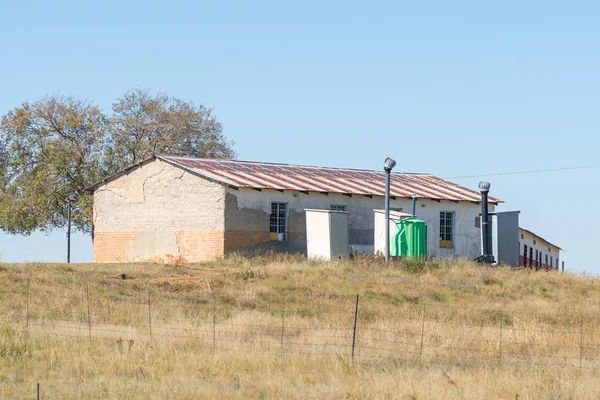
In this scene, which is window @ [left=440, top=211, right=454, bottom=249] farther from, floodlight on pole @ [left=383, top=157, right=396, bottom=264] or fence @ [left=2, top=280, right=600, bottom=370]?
fence @ [left=2, top=280, right=600, bottom=370]

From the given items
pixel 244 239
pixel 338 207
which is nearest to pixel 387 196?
pixel 338 207

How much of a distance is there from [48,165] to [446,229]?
21242 mm

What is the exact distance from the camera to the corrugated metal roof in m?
38.9

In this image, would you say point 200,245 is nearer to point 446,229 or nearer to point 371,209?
point 371,209

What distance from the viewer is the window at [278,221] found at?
3862 centimetres

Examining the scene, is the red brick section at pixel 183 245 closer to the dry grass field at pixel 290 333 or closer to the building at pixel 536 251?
the dry grass field at pixel 290 333

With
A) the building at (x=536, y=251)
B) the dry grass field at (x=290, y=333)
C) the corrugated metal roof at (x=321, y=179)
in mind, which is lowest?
the dry grass field at (x=290, y=333)

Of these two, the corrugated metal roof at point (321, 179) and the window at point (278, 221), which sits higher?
the corrugated metal roof at point (321, 179)

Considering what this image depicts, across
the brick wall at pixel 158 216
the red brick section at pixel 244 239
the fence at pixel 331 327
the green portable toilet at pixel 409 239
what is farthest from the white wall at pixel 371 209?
the fence at pixel 331 327

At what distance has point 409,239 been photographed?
38.2 metres

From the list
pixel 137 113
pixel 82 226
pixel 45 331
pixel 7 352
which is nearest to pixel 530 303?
pixel 45 331

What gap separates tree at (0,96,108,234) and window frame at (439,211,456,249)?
60.3 ft

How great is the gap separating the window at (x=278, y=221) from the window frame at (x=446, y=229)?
8.85m

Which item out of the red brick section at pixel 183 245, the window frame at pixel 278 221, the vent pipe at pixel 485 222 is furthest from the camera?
Answer: the vent pipe at pixel 485 222
